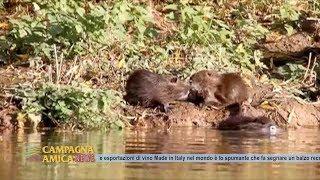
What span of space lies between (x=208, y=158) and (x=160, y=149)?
642 mm

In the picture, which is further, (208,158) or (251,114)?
(251,114)

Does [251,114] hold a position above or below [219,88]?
below

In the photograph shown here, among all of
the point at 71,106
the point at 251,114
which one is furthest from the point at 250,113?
the point at 71,106

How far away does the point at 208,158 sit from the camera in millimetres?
6254

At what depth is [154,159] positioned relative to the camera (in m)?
6.07

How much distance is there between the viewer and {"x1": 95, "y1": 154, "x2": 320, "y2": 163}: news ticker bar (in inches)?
239

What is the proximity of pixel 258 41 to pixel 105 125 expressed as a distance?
182 inches

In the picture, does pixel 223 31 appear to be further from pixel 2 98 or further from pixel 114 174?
pixel 114 174

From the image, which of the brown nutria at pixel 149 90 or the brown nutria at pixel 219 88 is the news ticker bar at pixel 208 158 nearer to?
the brown nutria at pixel 149 90

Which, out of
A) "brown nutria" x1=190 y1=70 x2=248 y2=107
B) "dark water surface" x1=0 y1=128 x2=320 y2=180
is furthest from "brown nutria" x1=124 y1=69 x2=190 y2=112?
"dark water surface" x1=0 y1=128 x2=320 y2=180

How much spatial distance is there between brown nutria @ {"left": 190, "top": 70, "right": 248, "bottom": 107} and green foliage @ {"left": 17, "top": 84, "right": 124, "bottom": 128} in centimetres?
169

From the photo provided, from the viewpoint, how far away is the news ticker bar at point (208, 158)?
606 cm

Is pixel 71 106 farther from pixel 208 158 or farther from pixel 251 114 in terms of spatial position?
pixel 208 158

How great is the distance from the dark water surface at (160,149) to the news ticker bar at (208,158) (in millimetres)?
224
